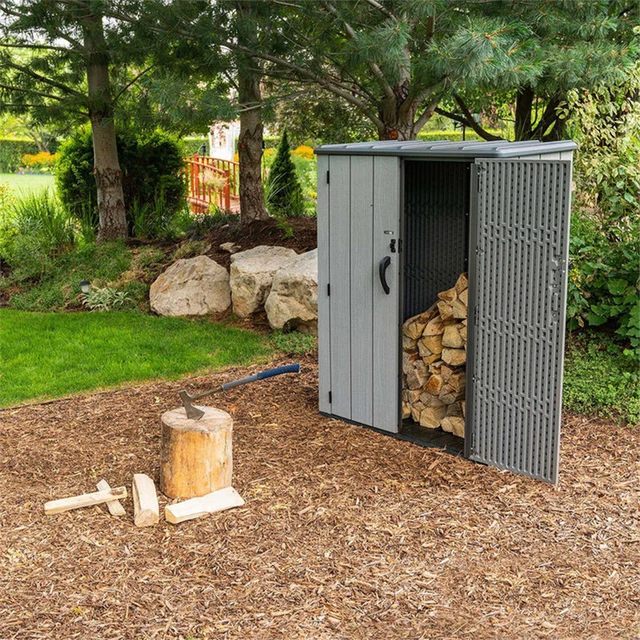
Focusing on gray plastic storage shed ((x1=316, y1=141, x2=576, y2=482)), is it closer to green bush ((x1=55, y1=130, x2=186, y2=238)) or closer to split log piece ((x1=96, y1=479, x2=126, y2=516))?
split log piece ((x1=96, y1=479, x2=126, y2=516))

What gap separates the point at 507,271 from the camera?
175 inches

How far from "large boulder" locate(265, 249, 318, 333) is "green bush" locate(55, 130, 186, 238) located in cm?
388

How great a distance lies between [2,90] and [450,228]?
6.26m

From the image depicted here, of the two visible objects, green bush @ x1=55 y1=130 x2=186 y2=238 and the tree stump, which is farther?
green bush @ x1=55 y1=130 x2=186 y2=238

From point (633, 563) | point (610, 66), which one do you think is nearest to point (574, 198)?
point (610, 66)

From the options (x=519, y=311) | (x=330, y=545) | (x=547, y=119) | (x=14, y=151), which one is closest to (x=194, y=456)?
(x=330, y=545)

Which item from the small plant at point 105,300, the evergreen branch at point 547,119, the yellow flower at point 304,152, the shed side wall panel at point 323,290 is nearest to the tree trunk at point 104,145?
the small plant at point 105,300

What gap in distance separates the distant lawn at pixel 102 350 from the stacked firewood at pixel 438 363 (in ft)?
6.08

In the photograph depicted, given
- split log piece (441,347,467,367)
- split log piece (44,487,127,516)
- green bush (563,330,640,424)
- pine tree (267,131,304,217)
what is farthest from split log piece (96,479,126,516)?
pine tree (267,131,304,217)

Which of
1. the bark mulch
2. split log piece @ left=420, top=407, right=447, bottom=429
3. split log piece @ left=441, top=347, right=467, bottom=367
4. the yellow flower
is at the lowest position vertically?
the bark mulch

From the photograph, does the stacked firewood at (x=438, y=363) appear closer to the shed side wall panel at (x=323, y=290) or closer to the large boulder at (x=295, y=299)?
the shed side wall panel at (x=323, y=290)

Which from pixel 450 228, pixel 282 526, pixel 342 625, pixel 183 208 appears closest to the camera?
pixel 342 625

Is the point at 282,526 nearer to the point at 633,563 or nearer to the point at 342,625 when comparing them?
the point at 342,625

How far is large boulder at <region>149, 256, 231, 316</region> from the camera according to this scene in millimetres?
8031
